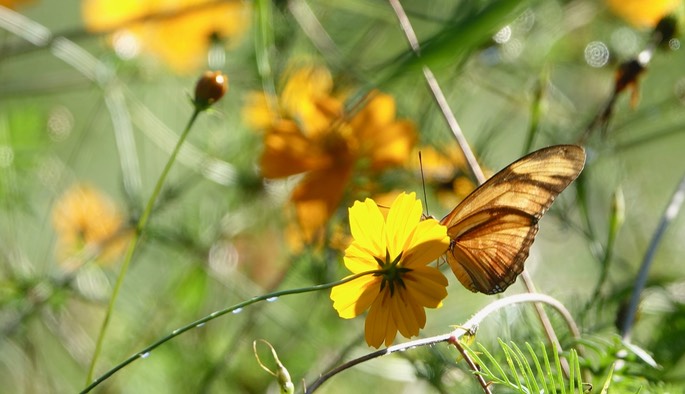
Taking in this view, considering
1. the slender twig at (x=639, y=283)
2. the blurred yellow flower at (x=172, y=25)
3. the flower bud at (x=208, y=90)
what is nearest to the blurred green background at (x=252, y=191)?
the blurred yellow flower at (x=172, y=25)

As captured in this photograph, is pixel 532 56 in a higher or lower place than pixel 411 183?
higher

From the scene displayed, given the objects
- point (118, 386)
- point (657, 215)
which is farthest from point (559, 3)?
point (118, 386)

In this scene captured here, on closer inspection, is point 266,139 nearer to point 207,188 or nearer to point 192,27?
point 192,27

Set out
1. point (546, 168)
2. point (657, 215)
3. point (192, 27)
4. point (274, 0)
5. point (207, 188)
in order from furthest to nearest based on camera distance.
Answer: point (207, 188)
point (657, 215)
point (192, 27)
point (274, 0)
point (546, 168)

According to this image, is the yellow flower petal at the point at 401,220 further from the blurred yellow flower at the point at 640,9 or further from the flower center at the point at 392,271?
the blurred yellow flower at the point at 640,9

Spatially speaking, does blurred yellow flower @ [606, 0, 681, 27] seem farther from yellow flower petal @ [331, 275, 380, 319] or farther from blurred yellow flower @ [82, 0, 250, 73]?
yellow flower petal @ [331, 275, 380, 319]

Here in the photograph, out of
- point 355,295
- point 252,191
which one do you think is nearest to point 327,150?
point 252,191

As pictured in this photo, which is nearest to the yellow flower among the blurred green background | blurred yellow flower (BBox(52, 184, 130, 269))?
the blurred green background
